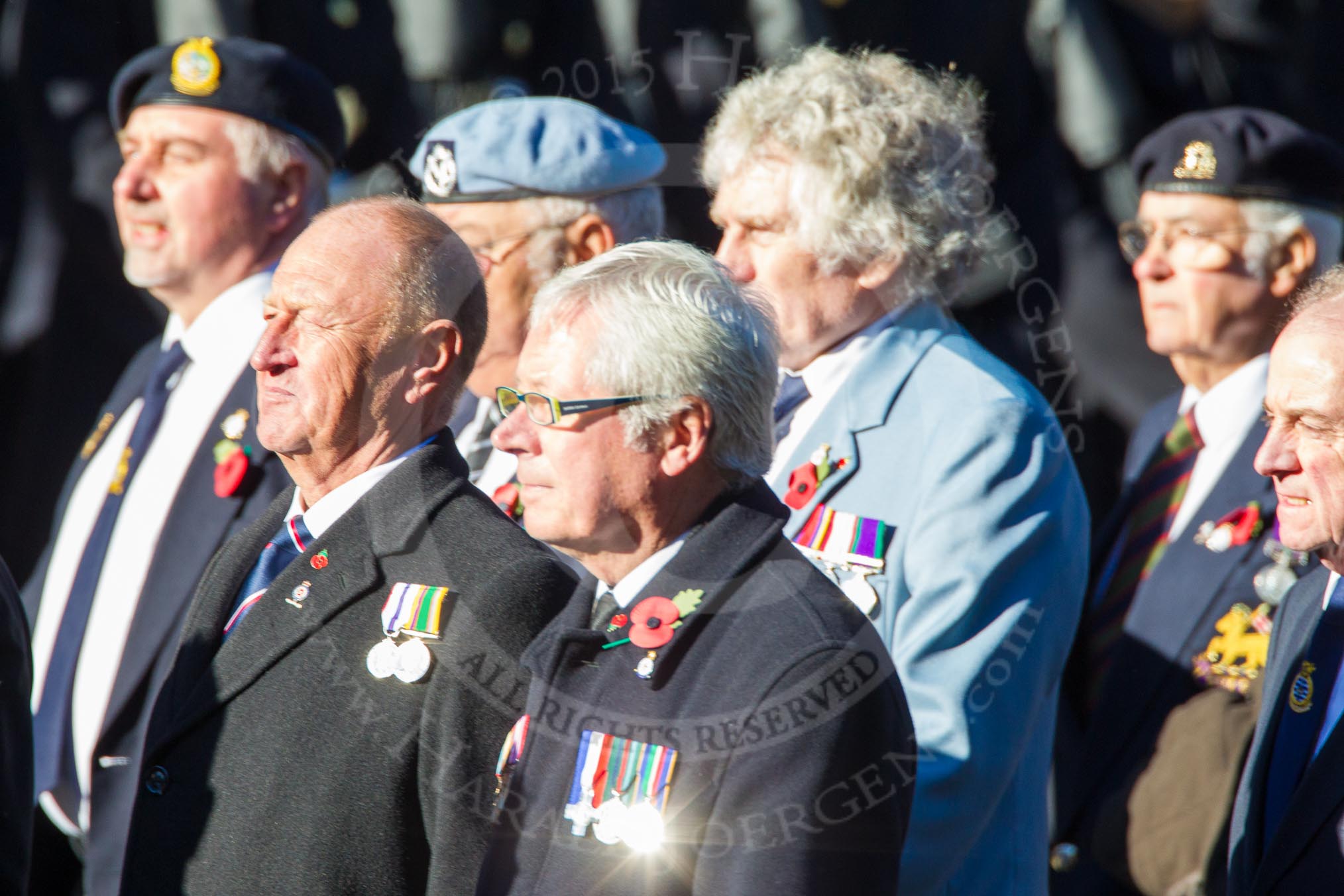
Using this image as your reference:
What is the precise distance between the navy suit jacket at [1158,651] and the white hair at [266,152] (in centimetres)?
223

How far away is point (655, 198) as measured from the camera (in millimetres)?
3703

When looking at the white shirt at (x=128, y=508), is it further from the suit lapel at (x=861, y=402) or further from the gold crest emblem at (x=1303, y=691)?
the gold crest emblem at (x=1303, y=691)

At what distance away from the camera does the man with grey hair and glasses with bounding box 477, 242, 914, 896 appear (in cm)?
189

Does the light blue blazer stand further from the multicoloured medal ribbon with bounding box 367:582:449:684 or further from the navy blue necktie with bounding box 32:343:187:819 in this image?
the navy blue necktie with bounding box 32:343:187:819

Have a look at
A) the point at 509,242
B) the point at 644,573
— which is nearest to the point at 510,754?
the point at 644,573

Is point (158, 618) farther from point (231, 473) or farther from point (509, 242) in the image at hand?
point (509, 242)

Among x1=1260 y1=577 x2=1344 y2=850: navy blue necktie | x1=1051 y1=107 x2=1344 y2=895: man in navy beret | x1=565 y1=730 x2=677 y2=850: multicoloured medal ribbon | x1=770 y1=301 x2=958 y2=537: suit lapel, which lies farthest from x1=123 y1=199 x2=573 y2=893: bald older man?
x1=1051 y1=107 x2=1344 y2=895: man in navy beret

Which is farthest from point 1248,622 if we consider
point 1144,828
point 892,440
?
point 892,440

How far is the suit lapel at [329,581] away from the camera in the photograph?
2.35 meters

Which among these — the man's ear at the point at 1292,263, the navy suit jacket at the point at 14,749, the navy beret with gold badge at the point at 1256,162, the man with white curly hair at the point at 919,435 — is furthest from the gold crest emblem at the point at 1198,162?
the navy suit jacket at the point at 14,749

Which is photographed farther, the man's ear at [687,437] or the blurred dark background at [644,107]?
the blurred dark background at [644,107]

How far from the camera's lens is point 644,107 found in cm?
388

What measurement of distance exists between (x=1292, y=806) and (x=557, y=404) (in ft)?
4.23

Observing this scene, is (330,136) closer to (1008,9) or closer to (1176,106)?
(1008,9)
